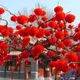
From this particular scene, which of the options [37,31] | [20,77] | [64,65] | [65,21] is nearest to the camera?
[64,65]

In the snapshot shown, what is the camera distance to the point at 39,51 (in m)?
6.75

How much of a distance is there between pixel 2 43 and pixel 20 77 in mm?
20657

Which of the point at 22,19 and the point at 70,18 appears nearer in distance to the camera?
the point at 70,18

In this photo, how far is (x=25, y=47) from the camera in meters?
7.67

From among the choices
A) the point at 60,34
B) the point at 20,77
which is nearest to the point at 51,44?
the point at 60,34

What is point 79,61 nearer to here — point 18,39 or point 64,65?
point 64,65

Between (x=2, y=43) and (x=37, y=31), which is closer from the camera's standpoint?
(x=37, y=31)

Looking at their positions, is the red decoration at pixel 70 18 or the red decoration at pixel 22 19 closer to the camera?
the red decoration at pixel 70 18

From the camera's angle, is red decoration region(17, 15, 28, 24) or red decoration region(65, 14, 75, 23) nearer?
red decoration region(65, 14, 75, 23)

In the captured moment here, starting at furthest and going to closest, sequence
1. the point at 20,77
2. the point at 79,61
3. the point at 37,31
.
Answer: the point at 20,77 → the point at 37,31 → the point at 79,61

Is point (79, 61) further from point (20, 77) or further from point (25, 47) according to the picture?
point (20, 77)

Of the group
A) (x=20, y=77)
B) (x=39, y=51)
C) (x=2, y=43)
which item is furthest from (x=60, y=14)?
(x=20, y=77)

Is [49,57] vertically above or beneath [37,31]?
beneath

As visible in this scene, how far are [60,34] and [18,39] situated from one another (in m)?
1.34
